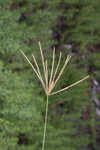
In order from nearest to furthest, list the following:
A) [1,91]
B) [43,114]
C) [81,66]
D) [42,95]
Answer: [1,91], [42,95], [43,114], [81,66]

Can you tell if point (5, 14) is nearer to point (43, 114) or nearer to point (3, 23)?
point (3, 23)

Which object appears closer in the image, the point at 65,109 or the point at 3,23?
the point at 3,23

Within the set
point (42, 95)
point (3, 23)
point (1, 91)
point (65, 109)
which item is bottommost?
point (65, 109)

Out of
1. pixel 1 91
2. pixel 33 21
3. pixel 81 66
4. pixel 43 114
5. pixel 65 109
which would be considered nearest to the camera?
pixel 1 91

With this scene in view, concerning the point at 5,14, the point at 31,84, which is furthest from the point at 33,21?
the point at 31,84

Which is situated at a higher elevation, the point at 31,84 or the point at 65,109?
the point at 31,84

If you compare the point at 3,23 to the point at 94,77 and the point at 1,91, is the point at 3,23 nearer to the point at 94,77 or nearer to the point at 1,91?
the point at 1,91
